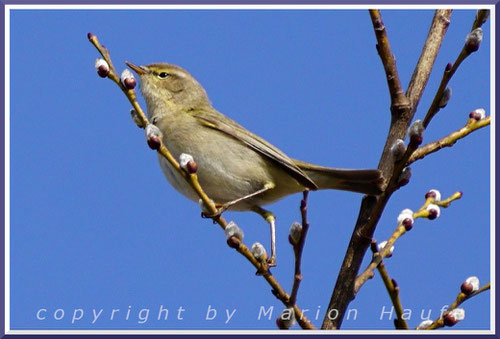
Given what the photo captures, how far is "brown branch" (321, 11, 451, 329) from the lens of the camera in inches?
132

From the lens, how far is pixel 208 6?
3.78 meters

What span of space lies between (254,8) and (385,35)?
2.67 ft

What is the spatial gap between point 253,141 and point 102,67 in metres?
2.30

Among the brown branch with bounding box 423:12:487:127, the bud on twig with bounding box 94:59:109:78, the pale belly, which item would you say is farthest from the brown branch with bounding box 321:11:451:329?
the bud on twig with bounding box 94:59:109:78

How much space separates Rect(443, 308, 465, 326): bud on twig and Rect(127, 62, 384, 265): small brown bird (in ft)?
5.17

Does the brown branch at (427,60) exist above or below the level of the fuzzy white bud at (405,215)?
above

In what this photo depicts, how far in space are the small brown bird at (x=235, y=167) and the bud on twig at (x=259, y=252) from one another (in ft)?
4.42

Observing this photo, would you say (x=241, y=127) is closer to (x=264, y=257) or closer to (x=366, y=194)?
(x=366, y=194)

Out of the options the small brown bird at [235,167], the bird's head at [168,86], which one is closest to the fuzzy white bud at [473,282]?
the small brown bird at [235,167]

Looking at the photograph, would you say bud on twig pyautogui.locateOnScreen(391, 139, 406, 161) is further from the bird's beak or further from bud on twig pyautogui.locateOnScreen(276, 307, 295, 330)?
the bird's beak

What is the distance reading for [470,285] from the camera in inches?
126

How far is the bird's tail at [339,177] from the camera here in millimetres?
4500

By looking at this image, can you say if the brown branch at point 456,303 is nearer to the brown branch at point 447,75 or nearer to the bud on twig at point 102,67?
the brown branch at point 447,75

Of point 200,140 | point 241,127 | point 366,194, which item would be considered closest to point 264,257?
point 366,194
